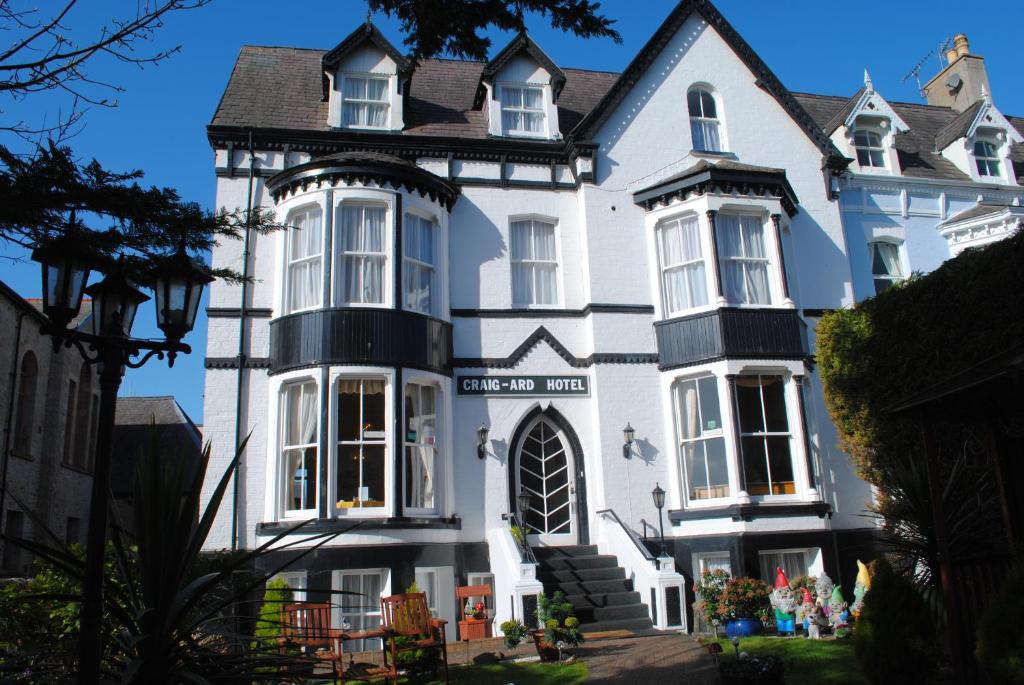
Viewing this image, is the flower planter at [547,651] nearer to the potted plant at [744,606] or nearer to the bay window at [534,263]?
the potted plant at [744,606]

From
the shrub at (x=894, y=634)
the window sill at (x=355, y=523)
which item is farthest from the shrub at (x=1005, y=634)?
the window sill at (x=355, y=523)

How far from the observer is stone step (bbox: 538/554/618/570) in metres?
15.3

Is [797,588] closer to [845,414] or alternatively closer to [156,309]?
[845,414]

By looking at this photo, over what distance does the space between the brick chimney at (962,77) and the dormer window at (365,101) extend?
18.2 metres

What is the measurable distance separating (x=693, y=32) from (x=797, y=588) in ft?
41.9

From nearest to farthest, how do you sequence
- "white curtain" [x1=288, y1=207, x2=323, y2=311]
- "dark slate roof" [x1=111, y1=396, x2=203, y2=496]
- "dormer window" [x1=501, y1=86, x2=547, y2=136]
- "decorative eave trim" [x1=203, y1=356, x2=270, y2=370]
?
"decorative eave trim" [x1=203, y1=356, x2=270, y2=370] → "white curtain" [x1=288, y1=207, x2=323, y2=311] → "dormer window" [x1=501, y1=86, x2=547, y2=136] → "dark slate roof" [x1=111, y1=396, x2=203, y2=496]

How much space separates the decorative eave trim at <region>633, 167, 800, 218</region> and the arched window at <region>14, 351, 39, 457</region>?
1821cm

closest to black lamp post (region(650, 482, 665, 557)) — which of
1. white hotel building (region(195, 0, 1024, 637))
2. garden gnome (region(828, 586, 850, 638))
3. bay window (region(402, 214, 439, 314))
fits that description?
white hotel building (region(195, 0, 1024, 637))

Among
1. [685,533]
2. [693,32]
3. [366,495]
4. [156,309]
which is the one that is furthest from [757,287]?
[156,309]

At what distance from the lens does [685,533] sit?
1609 centimetres

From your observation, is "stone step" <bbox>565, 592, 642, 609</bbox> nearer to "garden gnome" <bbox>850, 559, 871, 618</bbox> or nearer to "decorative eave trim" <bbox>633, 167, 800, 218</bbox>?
"garden gnome" <bbox>850, 559, 871, 618</bbox>

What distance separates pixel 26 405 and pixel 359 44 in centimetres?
1473

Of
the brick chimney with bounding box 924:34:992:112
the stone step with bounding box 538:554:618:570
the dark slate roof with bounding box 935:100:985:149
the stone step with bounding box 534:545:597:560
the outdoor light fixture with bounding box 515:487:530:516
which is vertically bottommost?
the stone step with bounding box 538:554:618:570

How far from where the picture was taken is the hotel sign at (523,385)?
16484mm
